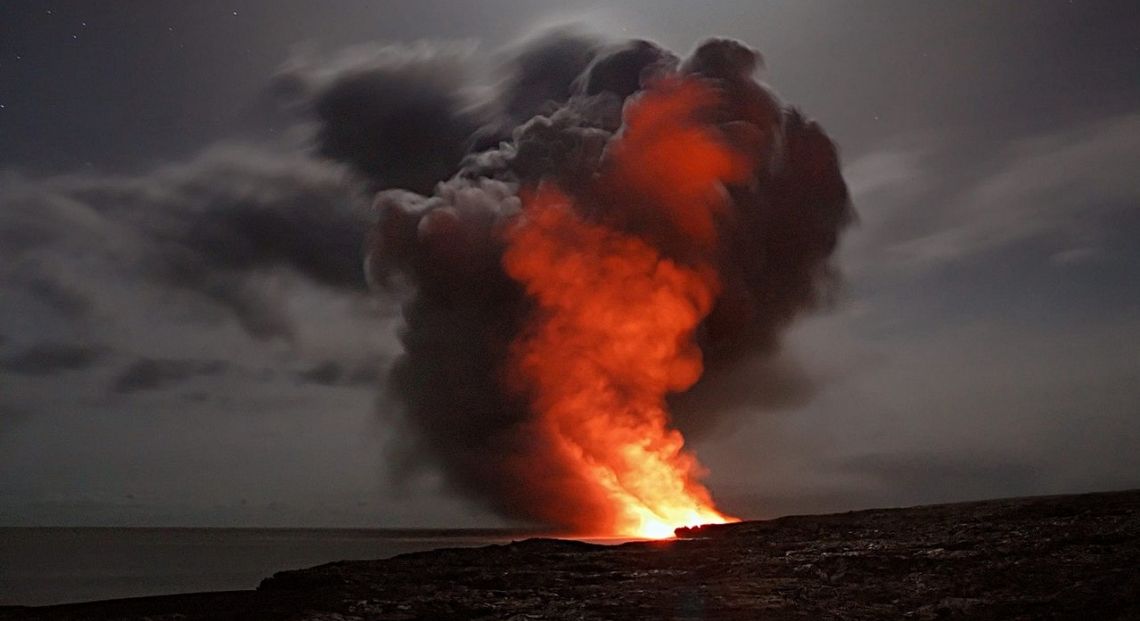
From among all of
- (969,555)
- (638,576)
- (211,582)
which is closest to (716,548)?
(638,576)

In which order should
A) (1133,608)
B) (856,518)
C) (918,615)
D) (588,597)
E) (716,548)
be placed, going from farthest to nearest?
1. (856,518)
2. (716,548)
3. (588,597)
4. (918,615)
5. (1133,608)

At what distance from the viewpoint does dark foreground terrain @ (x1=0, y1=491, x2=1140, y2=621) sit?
24344 mm

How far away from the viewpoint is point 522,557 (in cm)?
3725

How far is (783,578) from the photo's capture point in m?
29.3

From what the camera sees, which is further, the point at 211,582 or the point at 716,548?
the point at 211,582

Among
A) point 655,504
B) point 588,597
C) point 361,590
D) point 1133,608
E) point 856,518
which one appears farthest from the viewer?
point 655,504

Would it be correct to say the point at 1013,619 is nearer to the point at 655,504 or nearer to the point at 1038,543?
the point at 1038,543

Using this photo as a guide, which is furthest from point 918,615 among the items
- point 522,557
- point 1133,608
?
point 522,557

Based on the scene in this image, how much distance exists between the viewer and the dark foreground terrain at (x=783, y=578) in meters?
24.3

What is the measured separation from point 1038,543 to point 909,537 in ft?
15.8

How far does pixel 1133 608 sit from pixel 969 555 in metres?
7.51

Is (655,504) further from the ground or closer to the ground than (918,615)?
further from the ground

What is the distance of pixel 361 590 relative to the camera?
102ft

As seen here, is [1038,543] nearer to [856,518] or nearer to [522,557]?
[856,518]
